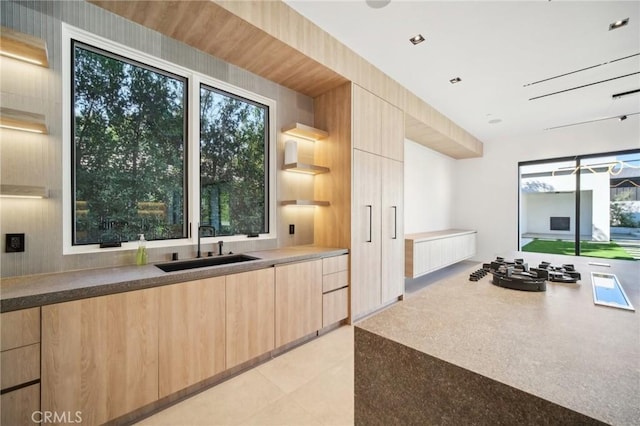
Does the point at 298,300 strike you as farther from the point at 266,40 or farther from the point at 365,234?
the point at 266,40

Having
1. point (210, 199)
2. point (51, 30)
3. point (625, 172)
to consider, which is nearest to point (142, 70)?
point (51, 30)

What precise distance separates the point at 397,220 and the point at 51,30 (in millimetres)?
3926

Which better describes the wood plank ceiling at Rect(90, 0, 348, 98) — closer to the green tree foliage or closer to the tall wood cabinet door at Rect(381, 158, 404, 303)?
the tall wood cabinet door at Rect(381, 158, 404, 303)

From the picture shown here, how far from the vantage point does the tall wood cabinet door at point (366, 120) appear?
3246 mm

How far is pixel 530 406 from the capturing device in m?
0.57

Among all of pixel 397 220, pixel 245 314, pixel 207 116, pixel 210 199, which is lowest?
pixel 245 314

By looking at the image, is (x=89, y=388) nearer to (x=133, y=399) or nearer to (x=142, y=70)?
(x=133, y=399)

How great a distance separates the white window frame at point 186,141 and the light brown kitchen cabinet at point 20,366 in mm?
672

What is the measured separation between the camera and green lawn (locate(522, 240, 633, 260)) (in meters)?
5.34

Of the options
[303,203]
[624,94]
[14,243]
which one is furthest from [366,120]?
[624,94]

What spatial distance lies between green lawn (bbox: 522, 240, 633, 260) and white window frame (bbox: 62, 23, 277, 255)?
598cm

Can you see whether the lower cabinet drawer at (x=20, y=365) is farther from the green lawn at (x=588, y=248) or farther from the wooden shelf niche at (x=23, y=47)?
the green lawn at (x=588, y=248)

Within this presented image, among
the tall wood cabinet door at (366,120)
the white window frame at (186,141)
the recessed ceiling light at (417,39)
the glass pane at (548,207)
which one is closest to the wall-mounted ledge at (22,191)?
the white window frame at (186,141)

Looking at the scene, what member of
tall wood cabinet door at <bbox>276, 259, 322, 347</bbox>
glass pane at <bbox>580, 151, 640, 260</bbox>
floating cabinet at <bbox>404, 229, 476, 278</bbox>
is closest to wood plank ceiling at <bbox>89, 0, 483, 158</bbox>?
tall wood cabinet door at <bbox>276, 259, 322, 347</bbox>
